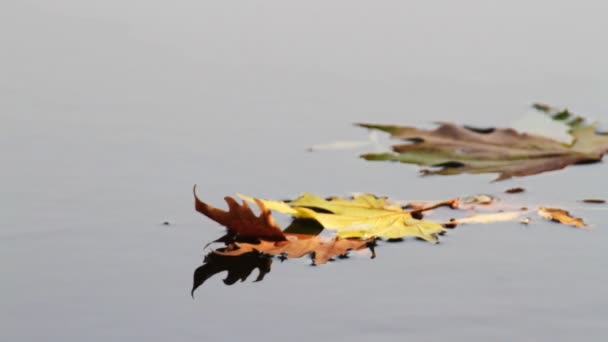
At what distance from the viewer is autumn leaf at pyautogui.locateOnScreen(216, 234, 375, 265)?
4.99ft

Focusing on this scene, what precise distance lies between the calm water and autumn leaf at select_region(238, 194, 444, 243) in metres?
0.04

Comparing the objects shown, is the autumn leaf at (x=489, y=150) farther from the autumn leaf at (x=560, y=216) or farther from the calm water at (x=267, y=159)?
the autumn leaf at (x=560, y=216)

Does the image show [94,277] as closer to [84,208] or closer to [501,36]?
[84,208]

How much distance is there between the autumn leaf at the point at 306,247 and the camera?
1522mm

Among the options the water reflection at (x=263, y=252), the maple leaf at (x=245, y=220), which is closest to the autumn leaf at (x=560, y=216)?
the water reflection at (x=263, y=252)

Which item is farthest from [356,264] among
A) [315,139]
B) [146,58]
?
[146,58]

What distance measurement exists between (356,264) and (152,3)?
2565 mm

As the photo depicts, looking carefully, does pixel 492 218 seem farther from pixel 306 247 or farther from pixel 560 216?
pixel 306 247

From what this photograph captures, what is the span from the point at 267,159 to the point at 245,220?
54 centimetres

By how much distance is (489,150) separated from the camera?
6.85 feet

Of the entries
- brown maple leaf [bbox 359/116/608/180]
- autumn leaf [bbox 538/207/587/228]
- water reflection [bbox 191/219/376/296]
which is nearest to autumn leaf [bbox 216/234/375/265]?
water reflection [bbox 191/219/376/296]

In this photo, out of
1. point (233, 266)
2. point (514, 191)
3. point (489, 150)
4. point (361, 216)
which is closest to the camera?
point (233, 266)

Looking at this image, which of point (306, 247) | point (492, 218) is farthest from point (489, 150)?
point (306, 247)

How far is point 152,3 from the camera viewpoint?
3.91 m
